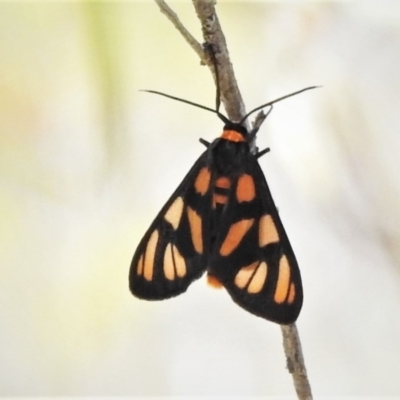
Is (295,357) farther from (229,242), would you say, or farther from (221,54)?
(221,54)

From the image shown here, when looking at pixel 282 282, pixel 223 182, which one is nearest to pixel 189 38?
pixel 223 182

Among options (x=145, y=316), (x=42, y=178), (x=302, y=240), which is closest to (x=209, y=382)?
(x=145, y=316)

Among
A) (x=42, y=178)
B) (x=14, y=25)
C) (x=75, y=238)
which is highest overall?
(x=14, y=25)

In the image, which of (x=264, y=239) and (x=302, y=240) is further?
(x=302, y=240)

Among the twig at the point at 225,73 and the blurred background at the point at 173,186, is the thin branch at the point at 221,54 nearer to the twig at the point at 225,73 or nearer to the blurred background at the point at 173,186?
the twig at the point at 225,73

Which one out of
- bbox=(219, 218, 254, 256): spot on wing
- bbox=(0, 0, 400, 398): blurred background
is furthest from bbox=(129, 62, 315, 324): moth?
bbox=(0, 0, 400, 398): blurred background

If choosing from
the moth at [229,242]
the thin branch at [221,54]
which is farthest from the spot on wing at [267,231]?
the thin branch at [221,54]

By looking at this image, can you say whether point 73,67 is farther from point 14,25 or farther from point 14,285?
point 14,285
